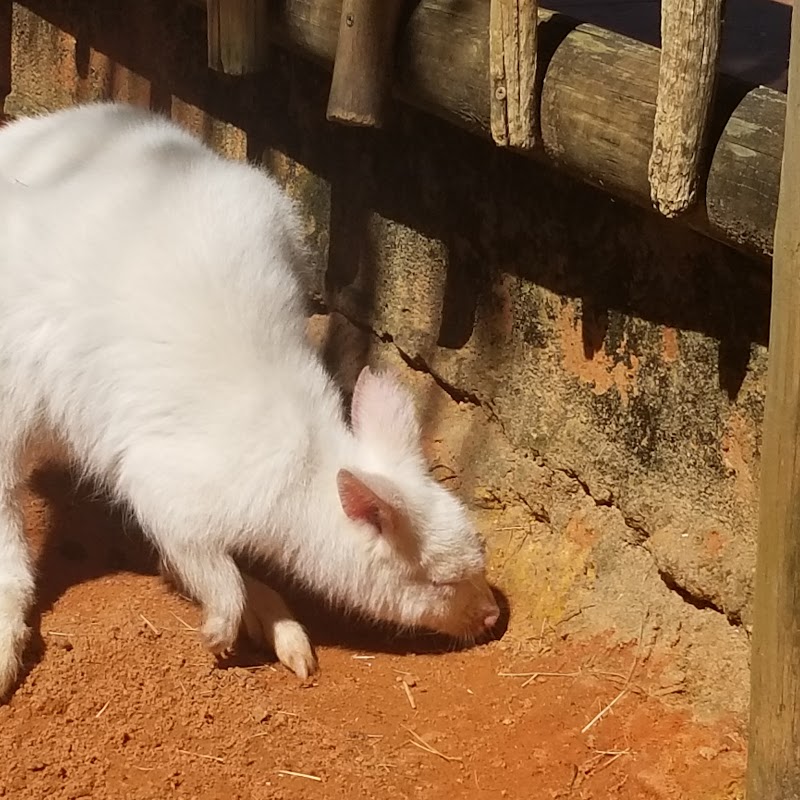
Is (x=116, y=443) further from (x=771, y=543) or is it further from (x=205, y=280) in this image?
(x=771, y=543)

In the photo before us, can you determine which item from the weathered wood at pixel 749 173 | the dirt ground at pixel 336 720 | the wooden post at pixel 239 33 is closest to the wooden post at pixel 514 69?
the weathered wood at pixel 749 173

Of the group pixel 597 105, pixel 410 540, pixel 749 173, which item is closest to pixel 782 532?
pixel 749 173

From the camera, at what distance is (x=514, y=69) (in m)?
2.91

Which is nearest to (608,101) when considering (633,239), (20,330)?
(633,239)

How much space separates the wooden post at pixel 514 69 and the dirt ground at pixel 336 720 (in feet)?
4.42

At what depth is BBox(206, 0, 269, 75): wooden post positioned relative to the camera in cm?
378

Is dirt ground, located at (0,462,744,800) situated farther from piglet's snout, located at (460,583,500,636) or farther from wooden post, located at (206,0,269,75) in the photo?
wooden post, located at (206,0,269,75)

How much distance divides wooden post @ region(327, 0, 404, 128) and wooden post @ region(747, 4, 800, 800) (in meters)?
1.36

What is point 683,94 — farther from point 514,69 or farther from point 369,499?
point 369,499

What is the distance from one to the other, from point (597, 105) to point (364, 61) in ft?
2.45

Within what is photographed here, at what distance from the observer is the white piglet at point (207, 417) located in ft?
10.4

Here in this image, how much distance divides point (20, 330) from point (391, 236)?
1.27 m

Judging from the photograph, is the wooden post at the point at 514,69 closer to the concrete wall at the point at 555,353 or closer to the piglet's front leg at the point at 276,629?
the concrete wall at the point at 555,353

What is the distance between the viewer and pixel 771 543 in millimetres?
2299
